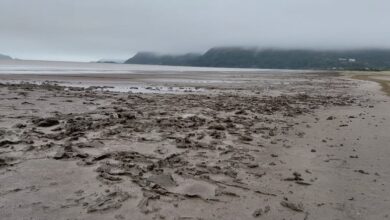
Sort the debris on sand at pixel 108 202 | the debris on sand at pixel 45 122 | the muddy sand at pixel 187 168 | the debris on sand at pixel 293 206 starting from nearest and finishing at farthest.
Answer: the debris on sand at pixel 108 202 < the muddy sand at pixel 187 168 < the debris on sand at pixel 293 206 < the debris on sand at pixel 45 122

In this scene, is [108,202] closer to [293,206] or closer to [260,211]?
[260,211]

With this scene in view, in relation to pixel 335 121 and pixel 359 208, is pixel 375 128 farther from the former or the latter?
pixel 359 208

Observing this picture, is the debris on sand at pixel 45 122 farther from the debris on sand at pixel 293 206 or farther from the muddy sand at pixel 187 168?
the debris on sand at pixel 293 206

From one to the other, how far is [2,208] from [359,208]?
4657mm

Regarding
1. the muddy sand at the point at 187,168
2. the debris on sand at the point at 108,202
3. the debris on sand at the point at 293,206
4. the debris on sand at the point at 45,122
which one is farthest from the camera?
the debris on sand at the point at 45,122

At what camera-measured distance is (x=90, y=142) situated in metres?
8.41

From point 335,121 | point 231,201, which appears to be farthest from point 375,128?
point 231,201

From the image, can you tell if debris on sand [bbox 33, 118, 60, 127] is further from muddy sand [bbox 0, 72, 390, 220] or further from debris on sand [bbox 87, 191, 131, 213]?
debris on sand [bbox 87, 191, 131, 213]

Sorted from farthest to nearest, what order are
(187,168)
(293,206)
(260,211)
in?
1. (187,168)
2. (293,206)
3. (260,211)

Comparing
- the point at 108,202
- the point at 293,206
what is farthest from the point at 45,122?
the point at 293,206

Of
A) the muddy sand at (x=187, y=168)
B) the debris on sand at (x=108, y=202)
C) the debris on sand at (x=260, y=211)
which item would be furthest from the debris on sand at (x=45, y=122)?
the debris on sand at (x=260, y=211)

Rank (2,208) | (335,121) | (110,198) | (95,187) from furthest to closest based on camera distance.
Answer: (335,121), (95,187), (110,198), (2,208)

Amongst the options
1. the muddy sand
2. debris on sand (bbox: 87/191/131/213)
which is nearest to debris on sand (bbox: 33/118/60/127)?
the muddy sand

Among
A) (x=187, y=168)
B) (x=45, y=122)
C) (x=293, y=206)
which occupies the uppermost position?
(x=45, y=122)
